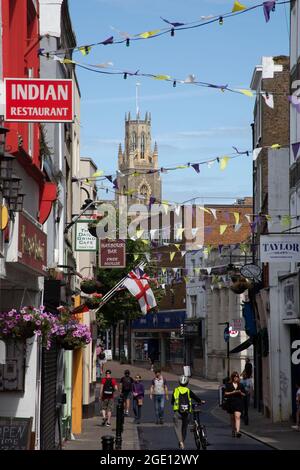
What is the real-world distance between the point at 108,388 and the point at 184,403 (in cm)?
966

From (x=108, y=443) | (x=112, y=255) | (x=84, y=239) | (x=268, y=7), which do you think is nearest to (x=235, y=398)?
(x=84, y=239)

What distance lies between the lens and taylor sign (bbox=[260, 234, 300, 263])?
29500 millimetres

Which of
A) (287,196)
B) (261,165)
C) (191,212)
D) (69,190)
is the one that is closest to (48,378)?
(69,190)

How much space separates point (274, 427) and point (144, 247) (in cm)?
3627

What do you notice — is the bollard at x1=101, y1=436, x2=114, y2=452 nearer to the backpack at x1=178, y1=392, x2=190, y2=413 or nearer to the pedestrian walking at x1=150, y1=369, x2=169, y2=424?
the backpack at x1=178, y1=392, x2=190, y2=413

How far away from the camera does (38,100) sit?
49.9 feet

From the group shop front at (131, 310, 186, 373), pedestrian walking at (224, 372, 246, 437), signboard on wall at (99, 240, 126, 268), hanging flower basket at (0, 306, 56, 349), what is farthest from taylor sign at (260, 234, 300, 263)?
shop front at (131, 310, 186, 373)

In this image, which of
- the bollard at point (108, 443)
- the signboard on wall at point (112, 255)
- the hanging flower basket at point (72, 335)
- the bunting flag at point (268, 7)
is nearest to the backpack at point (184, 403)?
the hanging flower basket at point (72, 335)

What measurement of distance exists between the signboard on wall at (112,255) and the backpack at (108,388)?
146 inches

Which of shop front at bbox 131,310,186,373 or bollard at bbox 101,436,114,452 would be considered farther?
shop front at bbox 131,310,186,373

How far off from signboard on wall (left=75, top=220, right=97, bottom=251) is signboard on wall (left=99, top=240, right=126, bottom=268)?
9.72 ft

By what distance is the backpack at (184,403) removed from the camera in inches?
922

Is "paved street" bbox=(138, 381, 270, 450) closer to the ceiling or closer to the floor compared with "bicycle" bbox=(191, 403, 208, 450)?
closer to the floor

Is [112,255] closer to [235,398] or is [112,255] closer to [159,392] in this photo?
[159,392]
